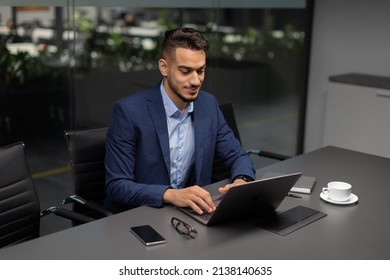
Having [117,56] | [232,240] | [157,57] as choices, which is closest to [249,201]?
[232,240]

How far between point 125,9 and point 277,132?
84.2 inches

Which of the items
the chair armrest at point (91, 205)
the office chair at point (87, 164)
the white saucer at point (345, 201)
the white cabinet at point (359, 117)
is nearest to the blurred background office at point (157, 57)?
the white cabinet at point (359, 117)

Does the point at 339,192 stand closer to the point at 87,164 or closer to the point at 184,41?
the point at 184,41

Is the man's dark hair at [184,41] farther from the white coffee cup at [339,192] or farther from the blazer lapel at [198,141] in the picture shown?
the white coffee cup at [339,192]

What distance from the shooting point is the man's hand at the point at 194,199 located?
1958 millimetres

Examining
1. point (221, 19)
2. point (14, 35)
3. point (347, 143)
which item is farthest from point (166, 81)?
point (347, 143)

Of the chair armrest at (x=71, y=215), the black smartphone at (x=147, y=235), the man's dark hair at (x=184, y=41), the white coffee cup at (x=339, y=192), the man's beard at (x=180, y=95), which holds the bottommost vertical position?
the chair armrest at (x=71, y=215)

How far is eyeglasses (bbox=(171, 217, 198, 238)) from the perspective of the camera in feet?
5.91

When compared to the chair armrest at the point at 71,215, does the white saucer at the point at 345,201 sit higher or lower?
higher

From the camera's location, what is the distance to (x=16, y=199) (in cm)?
221

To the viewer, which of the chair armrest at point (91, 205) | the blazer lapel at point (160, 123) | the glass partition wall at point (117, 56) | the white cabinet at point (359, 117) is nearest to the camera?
the chair armrest at point (91, 205)

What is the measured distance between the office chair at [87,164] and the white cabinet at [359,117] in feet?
8.68

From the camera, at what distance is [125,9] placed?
3.77m

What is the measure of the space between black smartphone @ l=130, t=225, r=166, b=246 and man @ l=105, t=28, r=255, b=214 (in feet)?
0.88
